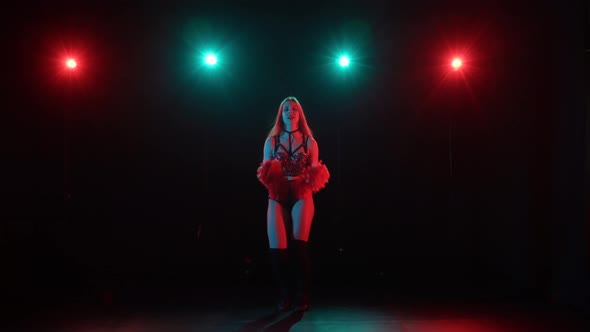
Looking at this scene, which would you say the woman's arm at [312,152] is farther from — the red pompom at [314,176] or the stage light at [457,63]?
the stage light at [457,63]

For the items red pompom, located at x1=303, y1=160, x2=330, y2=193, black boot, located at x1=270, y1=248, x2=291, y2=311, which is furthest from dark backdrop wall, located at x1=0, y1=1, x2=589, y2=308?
red pompom, located at x1=303, y1=160, x2=330, y2=193

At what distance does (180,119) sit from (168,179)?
2.40 feet

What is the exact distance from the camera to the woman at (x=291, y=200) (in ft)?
11.7

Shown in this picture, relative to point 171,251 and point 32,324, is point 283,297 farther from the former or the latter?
point 171,251

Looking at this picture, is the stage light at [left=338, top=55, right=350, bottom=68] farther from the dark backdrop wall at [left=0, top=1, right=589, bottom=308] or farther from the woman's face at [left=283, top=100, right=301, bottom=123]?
the woman's face at [left=283, top=100, right=301, bottom=123]

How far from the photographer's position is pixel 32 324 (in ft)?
10.5

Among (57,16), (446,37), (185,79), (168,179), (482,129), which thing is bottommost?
(168,179)

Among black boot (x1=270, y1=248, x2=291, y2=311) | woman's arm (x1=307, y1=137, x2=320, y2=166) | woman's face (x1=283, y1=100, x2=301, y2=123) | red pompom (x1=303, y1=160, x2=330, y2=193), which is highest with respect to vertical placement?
woman's face (x1=283, y1=100, x2=301, y2=123)

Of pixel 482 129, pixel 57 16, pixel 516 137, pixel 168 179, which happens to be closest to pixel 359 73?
pixel 482 129

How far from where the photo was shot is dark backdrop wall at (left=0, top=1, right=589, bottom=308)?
14.5 ft

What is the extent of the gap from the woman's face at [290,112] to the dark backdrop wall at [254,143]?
61.6 inches

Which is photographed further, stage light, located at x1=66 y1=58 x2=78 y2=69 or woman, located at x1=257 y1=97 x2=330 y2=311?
stage light, located at x1=66 y1=58 x2=78 y2=69

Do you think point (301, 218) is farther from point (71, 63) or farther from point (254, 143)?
point (71, 63)

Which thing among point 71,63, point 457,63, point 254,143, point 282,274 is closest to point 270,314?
point 282,274
